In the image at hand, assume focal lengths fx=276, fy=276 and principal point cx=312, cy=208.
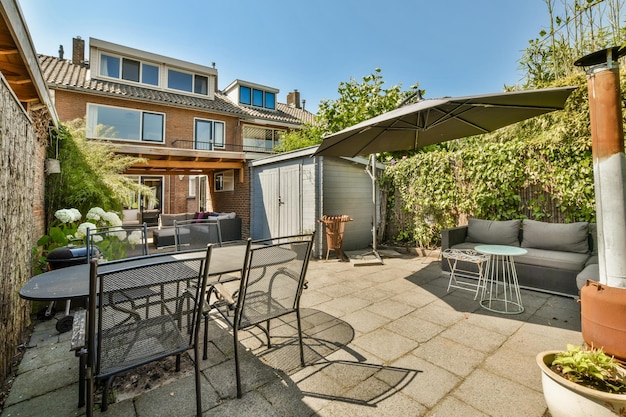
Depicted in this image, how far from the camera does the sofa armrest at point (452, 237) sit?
14.6ft

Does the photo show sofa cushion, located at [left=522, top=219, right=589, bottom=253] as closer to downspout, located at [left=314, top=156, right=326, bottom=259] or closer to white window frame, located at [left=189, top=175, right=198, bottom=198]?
downspout, located at [left=314, top=156, right=326, bottom=259]

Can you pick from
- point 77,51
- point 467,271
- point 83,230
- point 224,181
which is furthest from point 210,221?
point 77,51

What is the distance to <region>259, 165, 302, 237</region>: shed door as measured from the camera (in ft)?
21.8

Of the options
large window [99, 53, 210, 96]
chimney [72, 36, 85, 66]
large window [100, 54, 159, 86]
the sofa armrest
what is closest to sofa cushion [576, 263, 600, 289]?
the sofa armrest

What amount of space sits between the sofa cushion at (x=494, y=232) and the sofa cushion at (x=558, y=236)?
0.14m

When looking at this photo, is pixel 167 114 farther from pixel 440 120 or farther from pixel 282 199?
pixel 440 120

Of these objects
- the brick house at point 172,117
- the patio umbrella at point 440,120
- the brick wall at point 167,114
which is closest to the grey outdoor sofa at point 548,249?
the patio umbrella at point 440,120

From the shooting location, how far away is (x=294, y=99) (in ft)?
62.0

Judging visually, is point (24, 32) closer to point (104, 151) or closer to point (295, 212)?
point (104, 151)

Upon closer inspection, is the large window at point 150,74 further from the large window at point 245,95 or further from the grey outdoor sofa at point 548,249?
the grey outdoor sofa at point 548,249

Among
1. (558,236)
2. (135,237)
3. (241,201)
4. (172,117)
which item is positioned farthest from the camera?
(172,117)

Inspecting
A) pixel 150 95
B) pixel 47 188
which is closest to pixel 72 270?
pixel 47 188

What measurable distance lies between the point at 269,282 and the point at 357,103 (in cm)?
958

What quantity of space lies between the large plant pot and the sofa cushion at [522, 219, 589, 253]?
3230 mm
